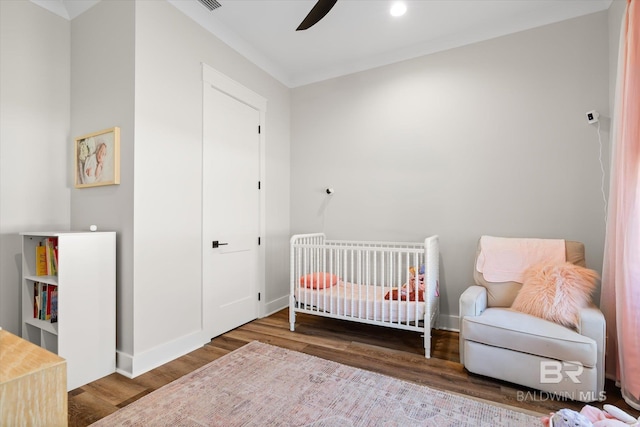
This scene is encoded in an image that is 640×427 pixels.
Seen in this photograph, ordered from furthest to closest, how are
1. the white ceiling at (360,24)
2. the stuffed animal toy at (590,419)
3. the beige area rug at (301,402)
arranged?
the white ceiling at (360,24)
the beige area rug at (301,402)
the stuffed animal toy at (590,419)

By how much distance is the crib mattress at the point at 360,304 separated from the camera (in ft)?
8.39

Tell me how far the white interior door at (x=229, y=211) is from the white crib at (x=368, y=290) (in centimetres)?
52

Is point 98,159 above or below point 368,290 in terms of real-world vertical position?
above

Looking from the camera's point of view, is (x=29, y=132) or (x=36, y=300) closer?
(x=36, y=300)

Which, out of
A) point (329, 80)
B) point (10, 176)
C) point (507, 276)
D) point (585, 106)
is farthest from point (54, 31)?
point (585, 106)

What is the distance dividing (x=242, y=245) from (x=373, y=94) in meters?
2.14

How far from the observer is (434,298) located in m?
2.70

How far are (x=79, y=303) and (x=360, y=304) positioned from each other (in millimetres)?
2070

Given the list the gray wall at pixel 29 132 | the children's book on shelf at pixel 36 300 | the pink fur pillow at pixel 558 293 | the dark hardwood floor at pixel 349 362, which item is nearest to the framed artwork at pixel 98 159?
the gray wall at pixel 29 132

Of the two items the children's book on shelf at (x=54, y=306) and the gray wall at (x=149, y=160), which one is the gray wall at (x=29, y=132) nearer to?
the gray wall at (x=149, y=160)

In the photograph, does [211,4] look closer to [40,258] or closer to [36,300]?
[40,258]

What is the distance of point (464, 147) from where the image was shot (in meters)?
2.97

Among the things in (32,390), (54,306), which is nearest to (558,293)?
(32,390)

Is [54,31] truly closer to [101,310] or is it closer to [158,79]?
[158,79]
